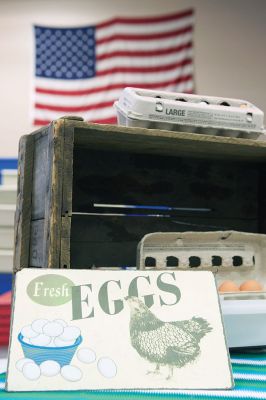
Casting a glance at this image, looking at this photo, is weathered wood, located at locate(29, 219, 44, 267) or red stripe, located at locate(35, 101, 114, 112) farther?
red stripe, located at locate(35, 101, 114, 112)

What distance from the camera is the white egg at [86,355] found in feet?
3.16

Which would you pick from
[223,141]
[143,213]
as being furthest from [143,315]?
[143,213]

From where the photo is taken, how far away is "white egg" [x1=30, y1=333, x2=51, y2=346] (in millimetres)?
→ 970

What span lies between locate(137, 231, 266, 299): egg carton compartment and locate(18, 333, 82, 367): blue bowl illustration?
0.52 metres

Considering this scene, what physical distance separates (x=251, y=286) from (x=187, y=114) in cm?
54

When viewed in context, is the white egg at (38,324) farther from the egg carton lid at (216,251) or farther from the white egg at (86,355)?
the egg carton lid at (216,251)

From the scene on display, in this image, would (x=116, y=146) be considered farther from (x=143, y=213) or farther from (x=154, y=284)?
(x=154, y=284)

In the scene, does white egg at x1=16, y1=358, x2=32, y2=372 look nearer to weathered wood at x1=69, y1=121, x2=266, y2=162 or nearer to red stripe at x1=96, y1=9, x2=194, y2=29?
weathered wood at x1=69, y1=121, x2=266, y2=162

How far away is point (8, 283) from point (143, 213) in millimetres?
1733

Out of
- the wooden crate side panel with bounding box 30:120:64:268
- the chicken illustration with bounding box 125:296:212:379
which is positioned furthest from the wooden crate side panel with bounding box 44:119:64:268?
the chicken illustration with bounding box 125:296:212:379

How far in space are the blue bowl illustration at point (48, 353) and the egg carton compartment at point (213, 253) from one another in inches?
20.6

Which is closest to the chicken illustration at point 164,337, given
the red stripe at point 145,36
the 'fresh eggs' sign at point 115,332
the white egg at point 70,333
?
the 'fresh eggs' sign at point 115,332

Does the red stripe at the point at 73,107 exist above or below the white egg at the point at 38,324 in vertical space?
above

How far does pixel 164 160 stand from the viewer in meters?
1.80
